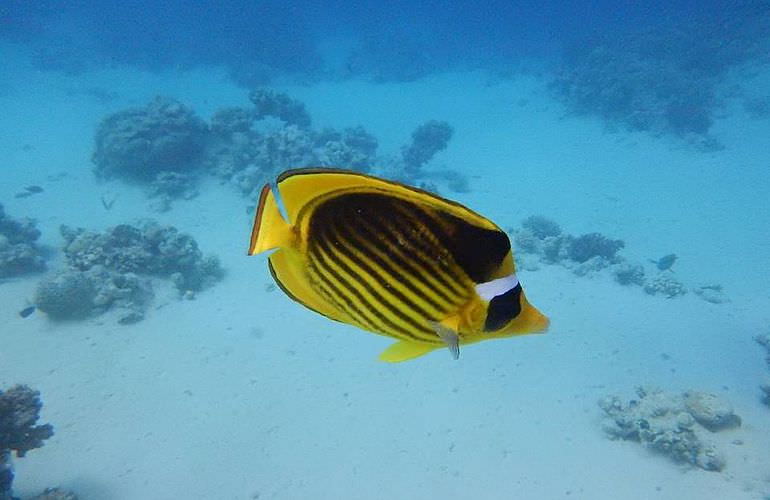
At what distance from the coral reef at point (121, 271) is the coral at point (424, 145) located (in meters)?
8.33

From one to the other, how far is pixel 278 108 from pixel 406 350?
17812 millimetres

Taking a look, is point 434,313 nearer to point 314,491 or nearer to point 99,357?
point 314,491

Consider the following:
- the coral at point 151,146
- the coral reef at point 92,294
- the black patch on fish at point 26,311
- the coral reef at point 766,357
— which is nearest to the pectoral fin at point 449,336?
the coral reef at point 92,294

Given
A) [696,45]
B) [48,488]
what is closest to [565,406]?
[48,488]

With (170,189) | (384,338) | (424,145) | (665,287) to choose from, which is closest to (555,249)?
(665,287)

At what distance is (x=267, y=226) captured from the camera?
83 centimetres

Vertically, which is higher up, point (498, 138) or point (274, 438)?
point (498, 138)

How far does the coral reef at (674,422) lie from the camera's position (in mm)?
6262

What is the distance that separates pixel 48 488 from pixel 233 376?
2.55 m

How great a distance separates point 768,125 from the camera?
63.6 feet

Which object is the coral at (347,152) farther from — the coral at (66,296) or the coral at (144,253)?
the coral at (66,296)

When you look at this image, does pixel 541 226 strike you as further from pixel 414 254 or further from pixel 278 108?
pixel 414 254

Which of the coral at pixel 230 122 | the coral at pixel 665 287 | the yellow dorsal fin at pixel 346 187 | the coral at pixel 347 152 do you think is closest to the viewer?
Answer: the yellow dorsal fin at pixel 346 187

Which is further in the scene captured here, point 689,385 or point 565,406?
point 689,385
